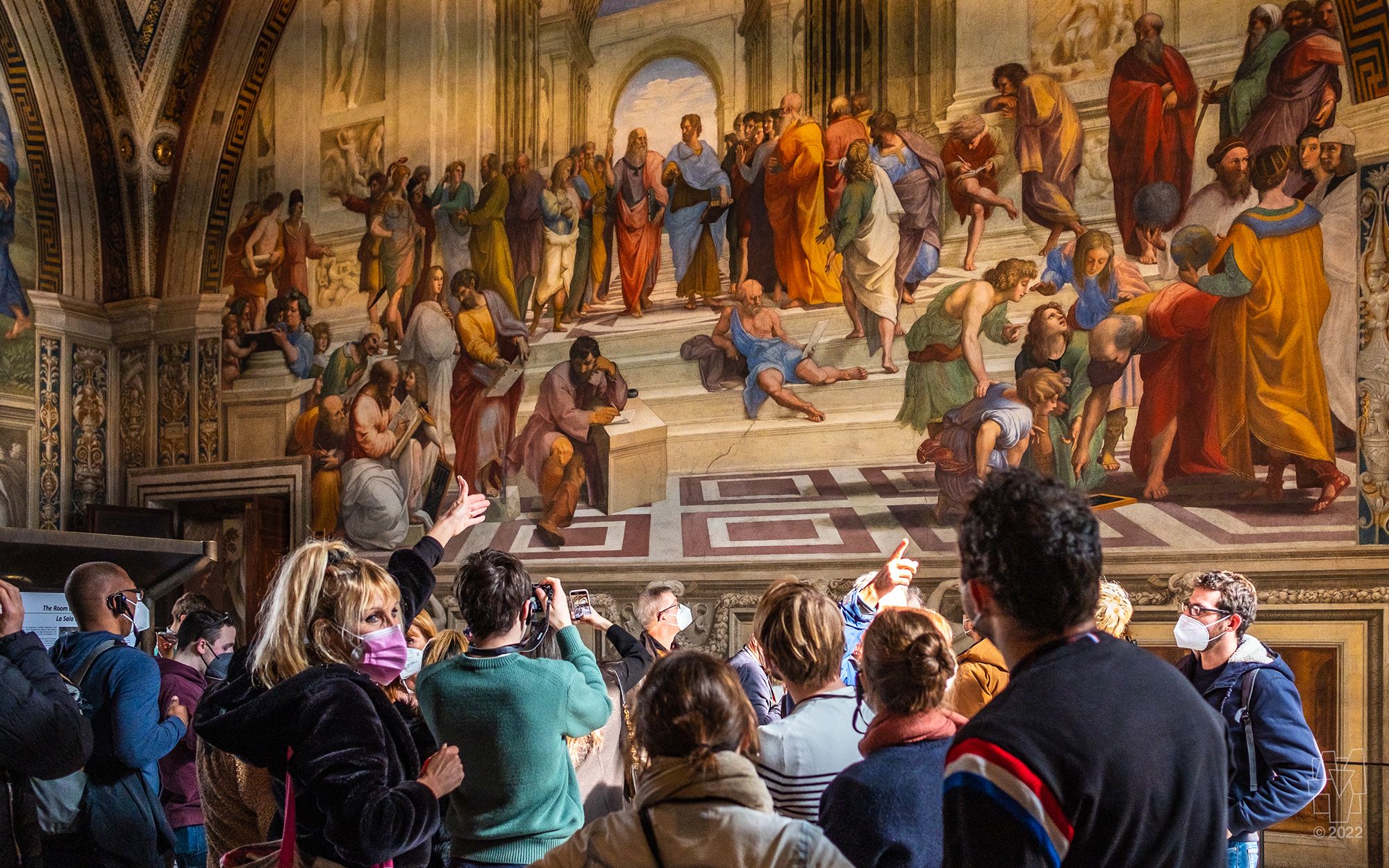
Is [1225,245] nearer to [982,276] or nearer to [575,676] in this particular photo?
[982,276]

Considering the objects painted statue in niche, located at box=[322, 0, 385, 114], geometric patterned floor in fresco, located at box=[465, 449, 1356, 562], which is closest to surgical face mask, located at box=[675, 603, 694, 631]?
geometric patterned floor in fresco, located at box=[465, 449, 1356, 562]

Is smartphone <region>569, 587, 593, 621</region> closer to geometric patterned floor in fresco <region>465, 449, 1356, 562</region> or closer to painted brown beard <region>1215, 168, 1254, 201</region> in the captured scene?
geometric patterned floor in fresco <region>465, 449, 1356, 562</region>

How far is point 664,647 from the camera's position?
5.34 metres

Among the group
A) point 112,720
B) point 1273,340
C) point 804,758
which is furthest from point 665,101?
point 804,758

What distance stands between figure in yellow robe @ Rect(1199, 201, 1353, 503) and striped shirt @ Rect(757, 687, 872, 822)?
20.3ft

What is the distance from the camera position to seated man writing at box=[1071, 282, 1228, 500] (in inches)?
321

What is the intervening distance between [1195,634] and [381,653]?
119 inches

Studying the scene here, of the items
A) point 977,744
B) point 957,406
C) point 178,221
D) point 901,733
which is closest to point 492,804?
point 901,733

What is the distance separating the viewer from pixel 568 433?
10367 mm

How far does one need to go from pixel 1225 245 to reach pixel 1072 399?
4.76 feet

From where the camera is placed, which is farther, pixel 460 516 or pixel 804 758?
pixel 460 516

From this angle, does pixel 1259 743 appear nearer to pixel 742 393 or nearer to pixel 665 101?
pixel 742 393

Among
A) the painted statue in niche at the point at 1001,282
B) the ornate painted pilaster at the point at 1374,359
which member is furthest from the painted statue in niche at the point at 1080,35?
the ornate painted pilaster at the point at 1374,359

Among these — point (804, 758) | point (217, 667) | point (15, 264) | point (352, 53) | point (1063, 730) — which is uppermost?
point (352, 53)
